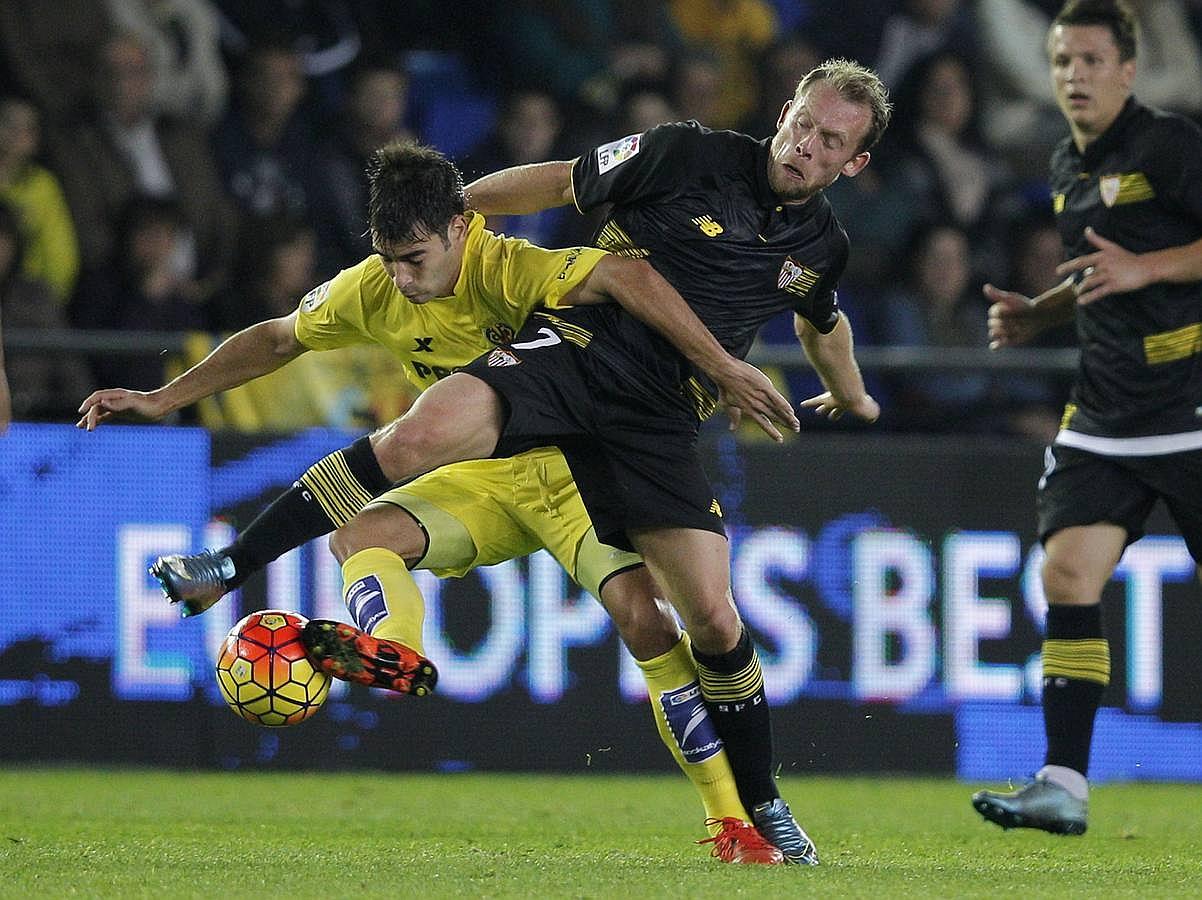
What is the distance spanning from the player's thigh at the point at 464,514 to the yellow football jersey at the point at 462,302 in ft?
1.39

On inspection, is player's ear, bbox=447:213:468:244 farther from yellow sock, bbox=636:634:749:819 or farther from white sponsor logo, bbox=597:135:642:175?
yellow sock, bbox=636:634:749:819

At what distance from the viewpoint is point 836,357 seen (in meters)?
5.76

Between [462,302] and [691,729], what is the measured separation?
1349 mm

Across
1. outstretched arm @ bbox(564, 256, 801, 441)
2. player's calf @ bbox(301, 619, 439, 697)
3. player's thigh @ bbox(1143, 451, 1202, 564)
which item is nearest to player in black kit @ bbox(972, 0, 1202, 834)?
player's thigh @ bbox(1143, 451, 1202, 564)

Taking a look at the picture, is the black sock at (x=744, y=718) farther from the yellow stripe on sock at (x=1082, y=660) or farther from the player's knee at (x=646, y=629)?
the yellow stripe on sock at (x=1082, y=660)

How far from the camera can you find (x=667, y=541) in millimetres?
5195

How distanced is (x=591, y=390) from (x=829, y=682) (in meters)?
3.47

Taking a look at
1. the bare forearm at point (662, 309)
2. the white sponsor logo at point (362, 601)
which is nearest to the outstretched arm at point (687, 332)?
the bare forearm at point (662, 309)

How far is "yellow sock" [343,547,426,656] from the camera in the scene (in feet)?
16.2

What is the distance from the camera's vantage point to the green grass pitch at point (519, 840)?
14.6 feet

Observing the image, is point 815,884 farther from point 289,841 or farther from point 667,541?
point 289,841

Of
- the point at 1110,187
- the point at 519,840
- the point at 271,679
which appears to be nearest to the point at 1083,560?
the point at 1110,187

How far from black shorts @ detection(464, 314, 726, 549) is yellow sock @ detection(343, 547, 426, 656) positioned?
43 centimetres

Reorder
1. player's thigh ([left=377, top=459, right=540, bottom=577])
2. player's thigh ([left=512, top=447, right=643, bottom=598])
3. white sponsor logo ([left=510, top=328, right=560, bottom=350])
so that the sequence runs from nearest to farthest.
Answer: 1. white sponsor logo ([left=510, top=328, right=560, bottom=350])
2. player's thigh ([left=377, top=459, right=540, bottom=577])
3. player's thigh ([left=512, top=447, right=643, bottom=598])
